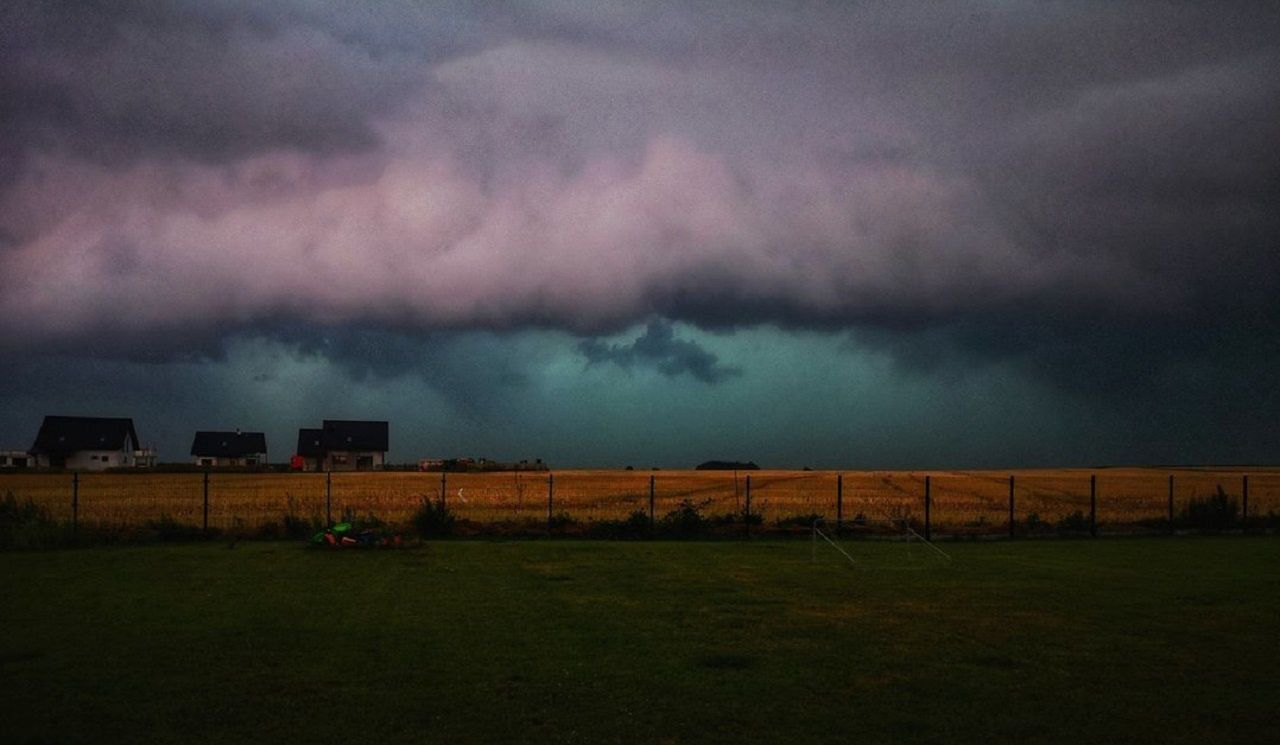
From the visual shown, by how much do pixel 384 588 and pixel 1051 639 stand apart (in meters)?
11.0

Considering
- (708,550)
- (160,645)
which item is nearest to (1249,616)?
(708,550)

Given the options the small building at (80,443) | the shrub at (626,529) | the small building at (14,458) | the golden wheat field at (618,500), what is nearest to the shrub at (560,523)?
the shrub at (626,529)

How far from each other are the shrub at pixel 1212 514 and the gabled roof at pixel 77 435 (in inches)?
4071

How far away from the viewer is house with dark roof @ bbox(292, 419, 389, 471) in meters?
115

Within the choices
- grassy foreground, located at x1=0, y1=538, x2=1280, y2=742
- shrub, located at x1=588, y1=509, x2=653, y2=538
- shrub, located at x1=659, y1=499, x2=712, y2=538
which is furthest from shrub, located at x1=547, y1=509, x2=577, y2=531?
grassy foreground, located at x1=0, y1=538, x2=1280, y2=742

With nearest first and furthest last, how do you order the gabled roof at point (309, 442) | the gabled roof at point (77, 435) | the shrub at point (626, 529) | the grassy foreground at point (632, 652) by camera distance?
the grassy foreground at point (632, 652)
the shrub at point (626, 529)
the gabled roof at point (77, 435)
the gabled roof at point (309, 442)

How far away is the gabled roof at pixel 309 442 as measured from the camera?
4665 inches

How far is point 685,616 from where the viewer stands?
14.9 meters

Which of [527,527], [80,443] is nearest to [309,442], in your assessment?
[80,443]

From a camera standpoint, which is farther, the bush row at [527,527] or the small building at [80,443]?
the small building at [80,443]

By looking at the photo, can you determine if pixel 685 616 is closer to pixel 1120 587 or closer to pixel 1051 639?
pixel 1051 639

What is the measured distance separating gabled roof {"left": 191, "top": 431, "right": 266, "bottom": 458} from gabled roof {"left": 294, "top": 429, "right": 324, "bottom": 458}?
12.4 metres

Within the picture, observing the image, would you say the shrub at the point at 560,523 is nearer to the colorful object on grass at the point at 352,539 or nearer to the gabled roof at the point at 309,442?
the colorful object on grass at the point at 352,539

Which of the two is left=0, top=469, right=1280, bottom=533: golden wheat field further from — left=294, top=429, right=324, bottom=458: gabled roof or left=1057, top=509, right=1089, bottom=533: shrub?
left=294, top=429, right=324, bottom=458: gabled roof
